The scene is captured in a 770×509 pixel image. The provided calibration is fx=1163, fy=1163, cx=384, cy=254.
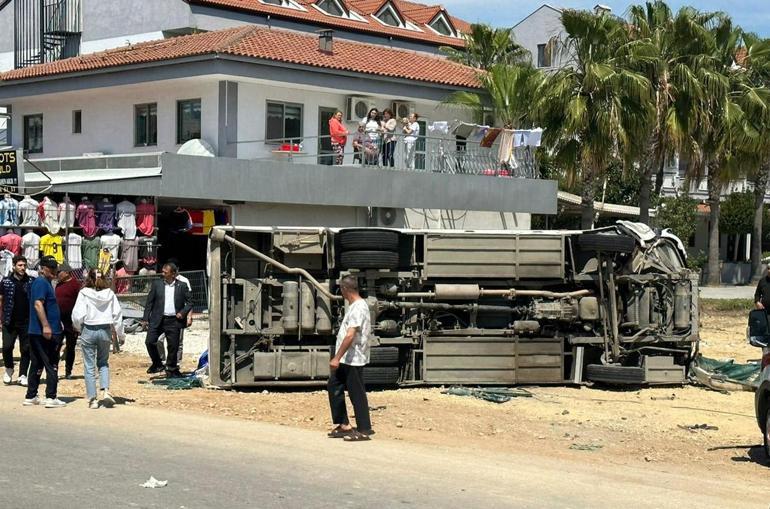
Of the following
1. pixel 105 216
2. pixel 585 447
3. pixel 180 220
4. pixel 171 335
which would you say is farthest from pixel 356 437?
pixel 180 220

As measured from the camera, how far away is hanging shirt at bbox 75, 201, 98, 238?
26609 mm

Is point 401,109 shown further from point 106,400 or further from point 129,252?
point 106,400

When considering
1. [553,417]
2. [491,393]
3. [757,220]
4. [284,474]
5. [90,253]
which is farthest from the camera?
[757,220]

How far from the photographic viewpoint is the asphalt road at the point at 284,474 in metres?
9.19

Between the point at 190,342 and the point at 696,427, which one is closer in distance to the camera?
the point at 696,427

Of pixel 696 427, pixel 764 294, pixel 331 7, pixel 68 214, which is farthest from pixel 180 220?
pixel 331 7

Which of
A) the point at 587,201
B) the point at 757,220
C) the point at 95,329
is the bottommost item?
the point at 95,329

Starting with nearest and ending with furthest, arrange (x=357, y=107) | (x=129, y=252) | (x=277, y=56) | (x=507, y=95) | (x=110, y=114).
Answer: (x=129, y=252) < (x=277, y=56) < (x=357, y=107) < (x=110, y=114) < (x=507, y=95)

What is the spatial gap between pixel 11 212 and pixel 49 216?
2.85 ft

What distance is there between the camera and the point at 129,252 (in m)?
27.4

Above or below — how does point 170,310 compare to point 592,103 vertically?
below

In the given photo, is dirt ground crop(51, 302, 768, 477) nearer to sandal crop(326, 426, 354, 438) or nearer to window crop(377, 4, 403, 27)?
sandal crop(326, 426, 354, 438)

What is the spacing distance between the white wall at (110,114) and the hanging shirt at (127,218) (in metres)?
4.48

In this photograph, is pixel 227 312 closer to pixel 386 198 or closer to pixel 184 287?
pixel 184 287
